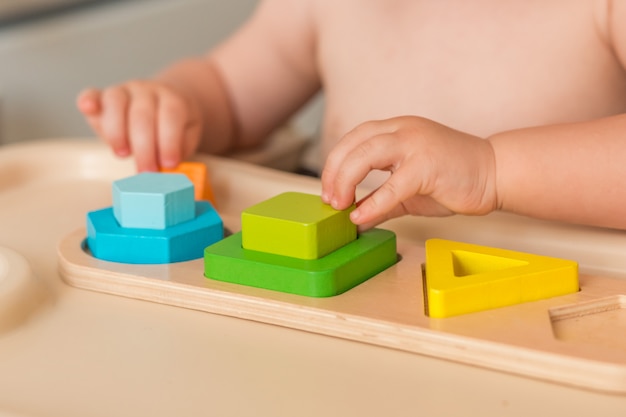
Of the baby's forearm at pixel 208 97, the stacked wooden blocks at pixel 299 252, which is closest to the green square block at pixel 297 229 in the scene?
the stacked wooden blocks at pixel 299 252

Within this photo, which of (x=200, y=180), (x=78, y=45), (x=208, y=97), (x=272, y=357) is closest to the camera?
(x=272, y=357)

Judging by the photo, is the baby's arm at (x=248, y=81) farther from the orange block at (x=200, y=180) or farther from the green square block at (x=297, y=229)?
the green square block at (x=297, y=229)

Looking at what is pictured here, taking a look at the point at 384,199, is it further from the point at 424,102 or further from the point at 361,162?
the point at 424,102

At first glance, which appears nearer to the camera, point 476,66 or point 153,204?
point 153,204

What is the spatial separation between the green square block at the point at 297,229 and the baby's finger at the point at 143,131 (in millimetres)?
237

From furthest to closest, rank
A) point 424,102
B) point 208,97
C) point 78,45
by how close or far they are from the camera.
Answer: point 78,45
point 208,97
point 424,102

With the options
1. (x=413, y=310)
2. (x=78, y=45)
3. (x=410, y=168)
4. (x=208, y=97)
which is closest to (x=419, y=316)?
(x=413, y=310)

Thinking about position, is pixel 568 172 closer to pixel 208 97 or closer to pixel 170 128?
pixel 170 128

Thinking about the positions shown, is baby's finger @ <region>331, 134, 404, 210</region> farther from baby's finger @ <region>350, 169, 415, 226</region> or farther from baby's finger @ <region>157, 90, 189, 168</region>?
baby's finger @ <region>157, 90, 189, 168</region>

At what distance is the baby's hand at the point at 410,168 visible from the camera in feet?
1.72

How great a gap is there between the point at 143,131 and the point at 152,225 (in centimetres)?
21

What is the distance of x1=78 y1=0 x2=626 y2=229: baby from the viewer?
1.79 feet

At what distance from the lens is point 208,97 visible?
35.9 inches

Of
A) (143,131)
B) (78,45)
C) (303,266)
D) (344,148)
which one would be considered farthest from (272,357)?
(78,45)
